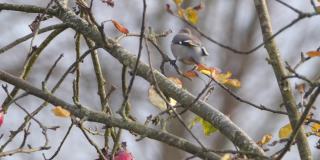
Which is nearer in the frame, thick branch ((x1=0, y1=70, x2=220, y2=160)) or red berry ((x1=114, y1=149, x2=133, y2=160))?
thick branch ((x1=0, y1=70, x2=220, y2=160))

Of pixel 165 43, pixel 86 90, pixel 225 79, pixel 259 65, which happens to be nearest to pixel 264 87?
pixel 259 65

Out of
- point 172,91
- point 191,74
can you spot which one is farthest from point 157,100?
point 191,74

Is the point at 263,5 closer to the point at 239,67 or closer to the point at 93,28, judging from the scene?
the point at 93,28

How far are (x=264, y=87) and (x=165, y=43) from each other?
1.71 metres

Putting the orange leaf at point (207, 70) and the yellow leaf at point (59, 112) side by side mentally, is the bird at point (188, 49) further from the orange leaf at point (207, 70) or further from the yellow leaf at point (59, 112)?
the yellow leaf at point (59, 112)

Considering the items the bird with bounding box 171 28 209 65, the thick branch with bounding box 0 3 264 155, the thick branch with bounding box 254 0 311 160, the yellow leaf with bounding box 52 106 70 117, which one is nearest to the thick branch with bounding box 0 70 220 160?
the yellow leaf with bounding box 52 106 70 117

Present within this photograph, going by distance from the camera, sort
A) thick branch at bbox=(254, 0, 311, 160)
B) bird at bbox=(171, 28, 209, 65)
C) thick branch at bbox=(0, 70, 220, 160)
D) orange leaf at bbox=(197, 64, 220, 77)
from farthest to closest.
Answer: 1. bird at bbox=(171, 28, 209, 65)
2. orange leaf at bbox=(197, 64, 220, 77)
3. thick branch at bbox=(254, 0, 311, 160)
4. thick branch at bbox=(0, 70, 220, 160)

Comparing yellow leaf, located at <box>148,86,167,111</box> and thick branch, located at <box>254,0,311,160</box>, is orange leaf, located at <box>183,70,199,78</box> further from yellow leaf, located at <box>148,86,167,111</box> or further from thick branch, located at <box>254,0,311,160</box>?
thick branch, located at <box>254,0,311,160</box>

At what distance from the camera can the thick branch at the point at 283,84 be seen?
2.50 m

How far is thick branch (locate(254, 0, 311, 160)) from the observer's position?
2504 millimetres

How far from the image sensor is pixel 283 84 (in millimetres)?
2561

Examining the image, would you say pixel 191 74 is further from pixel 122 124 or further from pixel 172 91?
pixel 122 124

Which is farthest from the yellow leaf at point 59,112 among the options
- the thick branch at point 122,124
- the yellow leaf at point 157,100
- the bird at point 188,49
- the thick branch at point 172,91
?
the bird at point 188,49

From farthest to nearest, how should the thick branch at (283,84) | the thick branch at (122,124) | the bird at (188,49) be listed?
1. the bird at (188,49)
2. the thick branch at (283,84)
3. the thick branch at (122,124)
